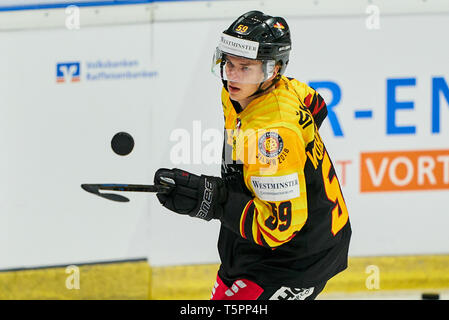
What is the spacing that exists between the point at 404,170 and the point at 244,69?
1.45 m

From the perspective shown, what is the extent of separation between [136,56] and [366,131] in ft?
3.52

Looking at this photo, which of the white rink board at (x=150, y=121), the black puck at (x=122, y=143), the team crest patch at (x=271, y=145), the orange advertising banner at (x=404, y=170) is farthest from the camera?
the orange advertising banner at (x=404, y=170)

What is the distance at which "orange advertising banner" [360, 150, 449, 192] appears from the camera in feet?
13.8

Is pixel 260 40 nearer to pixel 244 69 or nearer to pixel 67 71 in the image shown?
pixel 244 69

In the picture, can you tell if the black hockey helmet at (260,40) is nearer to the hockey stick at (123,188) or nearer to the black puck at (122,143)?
the hockey stick at (123,188)

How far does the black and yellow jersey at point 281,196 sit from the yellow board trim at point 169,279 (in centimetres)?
81

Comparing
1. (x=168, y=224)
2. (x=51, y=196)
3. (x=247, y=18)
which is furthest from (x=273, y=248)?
(x=51, y=196)

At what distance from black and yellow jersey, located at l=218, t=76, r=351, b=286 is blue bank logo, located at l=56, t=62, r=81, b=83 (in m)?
0.94

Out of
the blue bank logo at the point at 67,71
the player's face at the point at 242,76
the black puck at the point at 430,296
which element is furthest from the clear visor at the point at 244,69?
the black puck at the point at 430,296

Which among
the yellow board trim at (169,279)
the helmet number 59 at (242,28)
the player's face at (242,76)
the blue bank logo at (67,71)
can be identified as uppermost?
the helmet number 59 at (242,28)

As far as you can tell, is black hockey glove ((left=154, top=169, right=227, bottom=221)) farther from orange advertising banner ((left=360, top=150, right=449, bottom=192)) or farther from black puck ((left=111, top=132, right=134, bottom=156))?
orange advertising banner ((left=360, top=150, right=449, bottom=192))

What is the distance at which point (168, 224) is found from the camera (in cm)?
411

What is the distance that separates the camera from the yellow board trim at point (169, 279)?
4.10 meters

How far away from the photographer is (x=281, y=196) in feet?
9.46
